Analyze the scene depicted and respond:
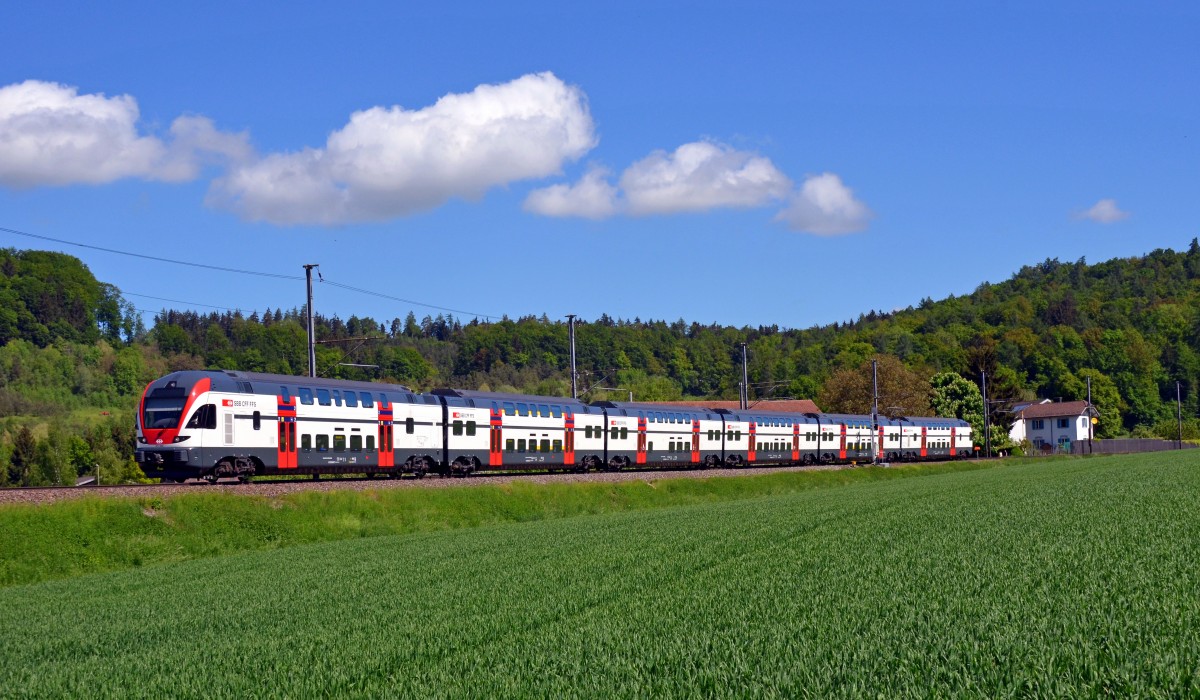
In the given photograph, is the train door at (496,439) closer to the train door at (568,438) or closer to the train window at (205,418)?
the train door at (568,438)

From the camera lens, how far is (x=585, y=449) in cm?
5825

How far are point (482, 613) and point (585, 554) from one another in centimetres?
758

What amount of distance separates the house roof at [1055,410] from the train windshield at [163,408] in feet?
444

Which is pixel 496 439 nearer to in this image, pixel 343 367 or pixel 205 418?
pixel 205 418

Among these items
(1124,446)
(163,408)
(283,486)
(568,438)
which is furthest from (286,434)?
(1124,446)

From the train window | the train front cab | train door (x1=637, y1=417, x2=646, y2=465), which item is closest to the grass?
the train front cab

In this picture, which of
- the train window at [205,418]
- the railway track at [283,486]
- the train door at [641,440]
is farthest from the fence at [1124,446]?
the train window at [205,418]

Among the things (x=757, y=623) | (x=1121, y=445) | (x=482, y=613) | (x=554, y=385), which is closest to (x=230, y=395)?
(x=482, y=613)

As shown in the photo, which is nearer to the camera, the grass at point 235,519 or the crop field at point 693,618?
the crop field at point 693,618

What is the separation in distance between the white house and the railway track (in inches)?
4440

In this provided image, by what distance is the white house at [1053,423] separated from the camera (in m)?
154

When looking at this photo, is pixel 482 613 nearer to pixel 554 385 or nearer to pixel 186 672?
pixel 186 672

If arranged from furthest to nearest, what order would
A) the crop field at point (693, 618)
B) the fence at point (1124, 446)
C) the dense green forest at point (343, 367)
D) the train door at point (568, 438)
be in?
the fence at point (1124, 446) → the dense green forest at point (343, 367) → the train door at point (568, 438) → the crop field at point (693, 618)

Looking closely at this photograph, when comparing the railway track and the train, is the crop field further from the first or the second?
the train
